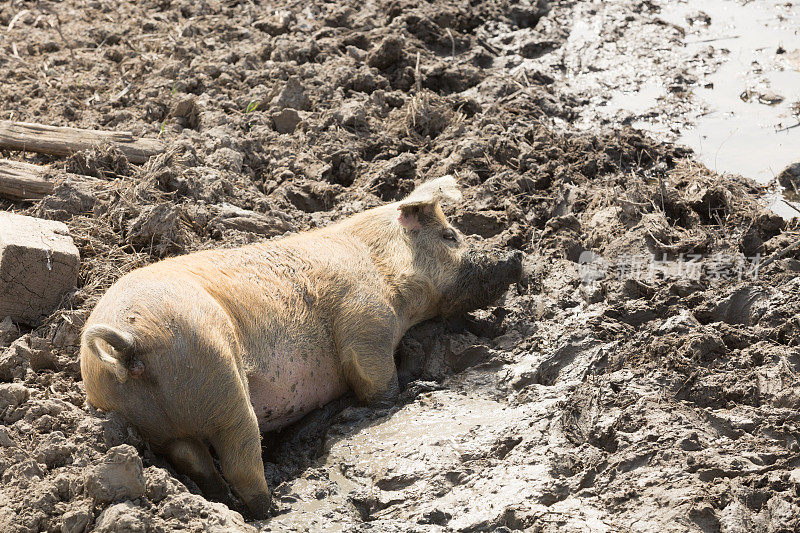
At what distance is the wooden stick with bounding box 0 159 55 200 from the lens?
22.9 ft

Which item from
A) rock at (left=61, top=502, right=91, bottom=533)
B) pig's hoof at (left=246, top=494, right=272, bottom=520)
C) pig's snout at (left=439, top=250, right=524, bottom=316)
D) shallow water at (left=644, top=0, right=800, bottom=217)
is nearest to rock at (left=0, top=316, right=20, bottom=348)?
rock at (left=61, top=502, right=91, bottom=533)

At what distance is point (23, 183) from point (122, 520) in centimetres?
367

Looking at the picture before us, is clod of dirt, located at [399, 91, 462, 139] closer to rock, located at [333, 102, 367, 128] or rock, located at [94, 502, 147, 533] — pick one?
rock, located at [333, 102, 367, 128]

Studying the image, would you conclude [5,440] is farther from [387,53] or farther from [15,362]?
[387,53]

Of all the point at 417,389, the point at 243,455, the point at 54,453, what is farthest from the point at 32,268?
the point at 417,389

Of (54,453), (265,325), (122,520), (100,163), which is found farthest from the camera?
(100,163)

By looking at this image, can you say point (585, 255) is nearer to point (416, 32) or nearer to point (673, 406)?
point (673, 406)

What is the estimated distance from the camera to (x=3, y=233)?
5766 mm

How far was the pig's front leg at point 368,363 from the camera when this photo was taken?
6047 millimetres

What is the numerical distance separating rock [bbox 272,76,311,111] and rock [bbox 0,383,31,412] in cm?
451

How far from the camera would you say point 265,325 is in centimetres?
561

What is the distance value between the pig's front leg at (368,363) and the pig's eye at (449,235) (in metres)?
1.09

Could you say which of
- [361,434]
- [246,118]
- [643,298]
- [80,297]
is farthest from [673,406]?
[246,118]

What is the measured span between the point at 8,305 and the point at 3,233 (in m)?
0.46
